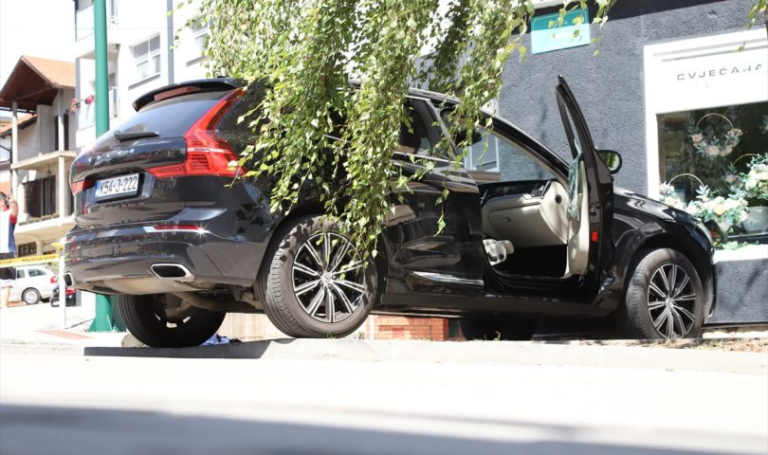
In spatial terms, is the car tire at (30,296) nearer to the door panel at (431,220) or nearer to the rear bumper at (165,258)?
the rear bumper at (165,258)

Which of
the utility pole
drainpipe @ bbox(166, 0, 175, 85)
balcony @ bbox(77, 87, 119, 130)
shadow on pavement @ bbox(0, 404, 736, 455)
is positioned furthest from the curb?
balcony @ bbox(77, 87, 119, 130)

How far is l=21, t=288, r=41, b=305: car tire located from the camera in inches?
1544

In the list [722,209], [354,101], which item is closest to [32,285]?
[722,209]

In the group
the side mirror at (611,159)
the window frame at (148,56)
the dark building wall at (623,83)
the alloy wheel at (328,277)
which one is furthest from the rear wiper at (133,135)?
the window frame at (148,56)

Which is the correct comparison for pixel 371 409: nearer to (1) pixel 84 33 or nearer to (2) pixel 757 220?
(2) pixel 757 220

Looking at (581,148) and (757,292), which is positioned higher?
(581,148)

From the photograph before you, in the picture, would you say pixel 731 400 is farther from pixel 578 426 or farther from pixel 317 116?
pixel 317 116

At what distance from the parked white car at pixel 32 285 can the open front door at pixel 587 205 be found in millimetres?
33028

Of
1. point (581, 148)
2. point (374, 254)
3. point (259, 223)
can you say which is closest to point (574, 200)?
point (581, 148)

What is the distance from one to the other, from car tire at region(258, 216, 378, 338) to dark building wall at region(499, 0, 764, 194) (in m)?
6.30

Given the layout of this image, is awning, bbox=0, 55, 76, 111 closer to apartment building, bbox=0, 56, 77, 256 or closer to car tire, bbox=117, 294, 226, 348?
apartment building, bbox=0, 56, 77, 256

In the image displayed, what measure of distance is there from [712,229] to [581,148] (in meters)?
4.63

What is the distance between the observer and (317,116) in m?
7.11

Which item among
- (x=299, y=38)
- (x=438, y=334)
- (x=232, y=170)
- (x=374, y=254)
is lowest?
(x=438, y=334)
